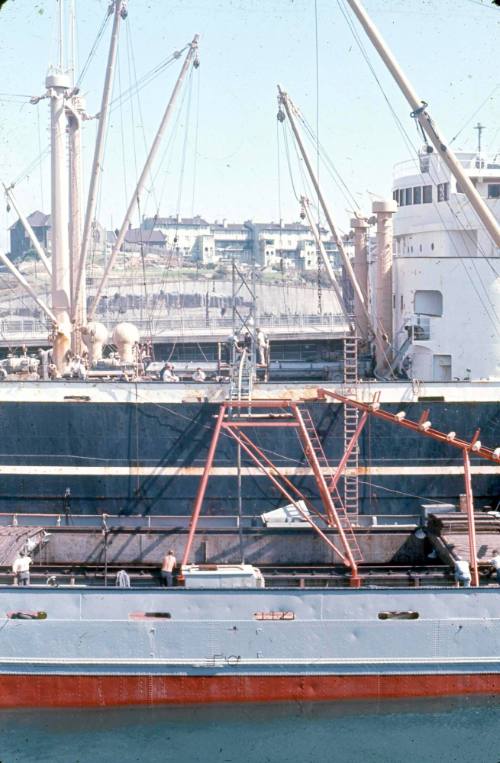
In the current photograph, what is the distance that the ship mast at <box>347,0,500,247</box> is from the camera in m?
16.4

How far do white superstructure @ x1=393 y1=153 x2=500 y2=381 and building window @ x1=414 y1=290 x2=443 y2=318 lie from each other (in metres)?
0.02

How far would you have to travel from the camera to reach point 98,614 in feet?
47.6

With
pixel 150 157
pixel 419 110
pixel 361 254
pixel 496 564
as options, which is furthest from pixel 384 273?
pixel 496 564

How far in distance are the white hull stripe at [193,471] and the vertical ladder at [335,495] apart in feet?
0.47

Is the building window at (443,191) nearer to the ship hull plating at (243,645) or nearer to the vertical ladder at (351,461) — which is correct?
the vertical ladder at (351,461)

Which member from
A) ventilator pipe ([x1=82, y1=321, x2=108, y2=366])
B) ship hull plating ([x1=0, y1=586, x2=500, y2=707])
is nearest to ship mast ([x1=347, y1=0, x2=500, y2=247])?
ship hull plating ([x1=0, y1=586, x2=500, y2=707])

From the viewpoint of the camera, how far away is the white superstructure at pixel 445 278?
70.9 ft

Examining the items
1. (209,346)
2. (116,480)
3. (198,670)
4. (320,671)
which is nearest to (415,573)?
(320,671)

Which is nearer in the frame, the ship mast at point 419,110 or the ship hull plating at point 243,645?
the ship hull plating at point 243,645

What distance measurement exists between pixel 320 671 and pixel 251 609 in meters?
1.35

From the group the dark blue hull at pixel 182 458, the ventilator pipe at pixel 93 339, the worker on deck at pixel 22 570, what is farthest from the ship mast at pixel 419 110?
the ventilator pipe at pixel 93 339

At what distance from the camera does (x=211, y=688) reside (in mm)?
14734

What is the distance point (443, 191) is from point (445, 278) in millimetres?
4861

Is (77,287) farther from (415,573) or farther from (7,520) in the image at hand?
(415,573)
